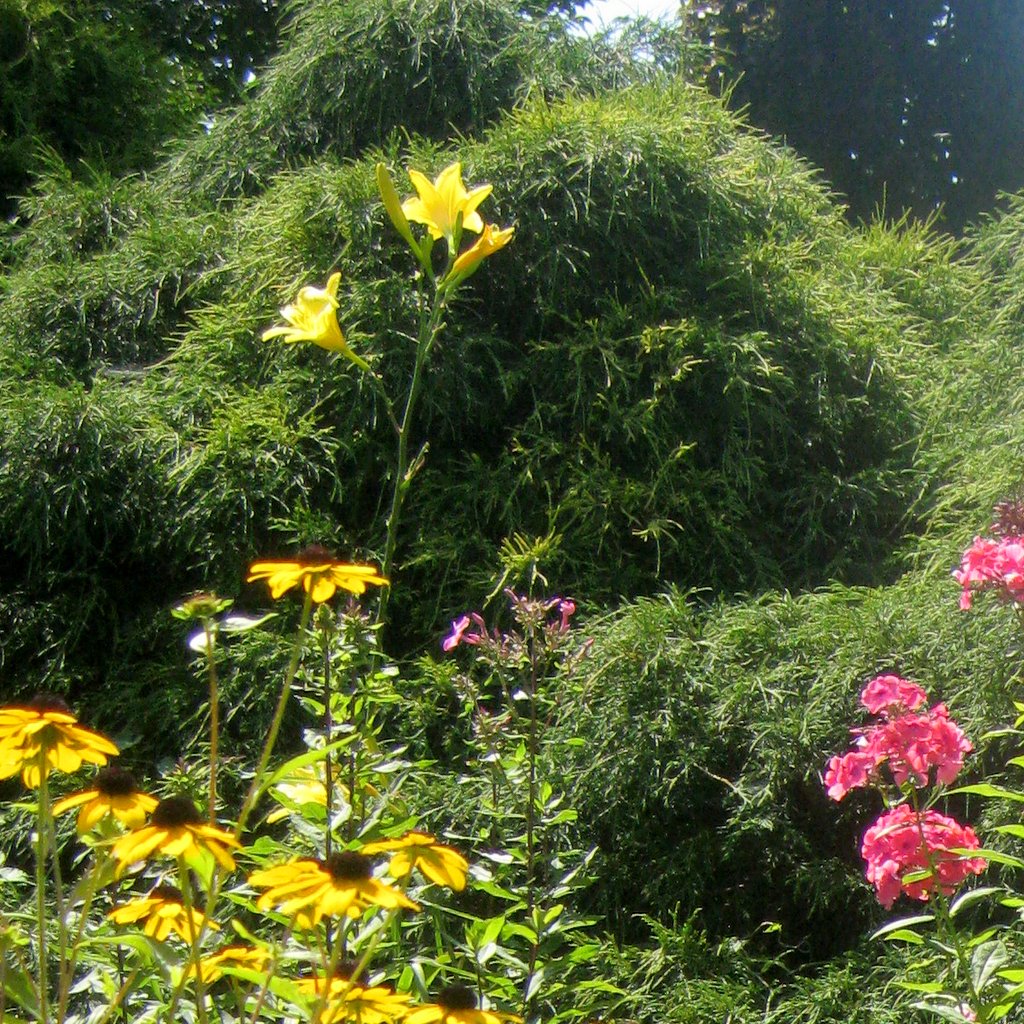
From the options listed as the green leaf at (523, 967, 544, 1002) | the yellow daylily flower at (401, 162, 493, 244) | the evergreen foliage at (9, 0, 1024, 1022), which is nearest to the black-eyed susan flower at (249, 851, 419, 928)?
the green leaf at (523, 967, 544, 1002)

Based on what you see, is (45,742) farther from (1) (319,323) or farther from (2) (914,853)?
(2) (914,853)

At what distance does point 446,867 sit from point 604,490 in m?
1.82

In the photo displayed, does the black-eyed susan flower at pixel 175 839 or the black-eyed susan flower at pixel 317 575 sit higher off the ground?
the black-eyed susan flower at pixel 317 575

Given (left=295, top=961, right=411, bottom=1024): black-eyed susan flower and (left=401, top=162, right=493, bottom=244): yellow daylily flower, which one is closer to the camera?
(left=295, top=961, right=411, bottom=1024): black-eyed susan flower

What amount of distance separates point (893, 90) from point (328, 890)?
340 inches

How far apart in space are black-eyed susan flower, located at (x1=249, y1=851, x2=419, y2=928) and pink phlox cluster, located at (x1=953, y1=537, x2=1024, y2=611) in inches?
43.5

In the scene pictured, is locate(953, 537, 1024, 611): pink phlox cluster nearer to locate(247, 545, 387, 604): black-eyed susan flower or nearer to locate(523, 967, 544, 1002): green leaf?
locate(523, 967, 544, 1002): green leaf

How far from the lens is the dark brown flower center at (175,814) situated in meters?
0.92

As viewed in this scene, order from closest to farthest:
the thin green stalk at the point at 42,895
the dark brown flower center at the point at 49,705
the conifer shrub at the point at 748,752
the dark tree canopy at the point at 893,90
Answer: the thin green stalk at the point at 42,895, the dark brown flower center at the point at 49,705, the conifer shrub at the point at 748,752, the dark tree canopy at the point at 893,90

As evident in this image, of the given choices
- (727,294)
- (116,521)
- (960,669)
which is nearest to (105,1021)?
(960,669)

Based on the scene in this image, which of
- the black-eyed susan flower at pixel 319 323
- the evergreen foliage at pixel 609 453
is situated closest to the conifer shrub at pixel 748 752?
the evergreen foliage at pixel 609 453

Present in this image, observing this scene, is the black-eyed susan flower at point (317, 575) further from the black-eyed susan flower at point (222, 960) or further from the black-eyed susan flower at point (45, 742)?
the black-eyed susan flower at point (222, 960)

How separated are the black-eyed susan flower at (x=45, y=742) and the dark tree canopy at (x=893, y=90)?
26.3ft

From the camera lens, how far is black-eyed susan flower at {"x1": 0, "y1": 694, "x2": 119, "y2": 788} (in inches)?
37.5
